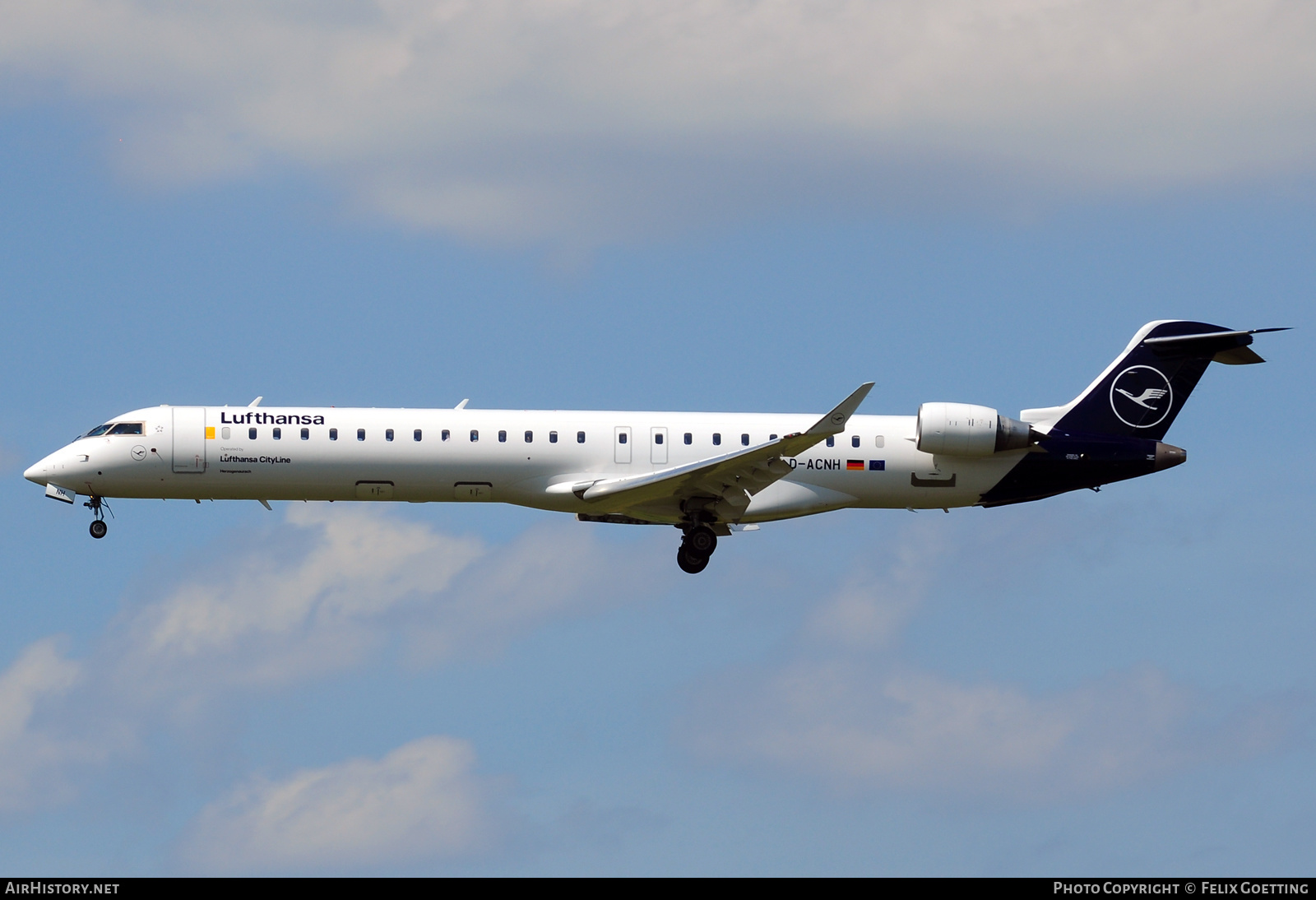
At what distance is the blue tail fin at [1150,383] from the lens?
45.6 m

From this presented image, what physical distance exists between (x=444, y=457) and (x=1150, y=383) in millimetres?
18757

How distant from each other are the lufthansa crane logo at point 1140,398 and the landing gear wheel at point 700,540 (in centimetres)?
1138

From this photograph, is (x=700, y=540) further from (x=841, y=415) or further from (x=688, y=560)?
(x=841, y=415)

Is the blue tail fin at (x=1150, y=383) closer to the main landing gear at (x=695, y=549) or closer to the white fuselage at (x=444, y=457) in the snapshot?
the white fuselage at (x=444, y=457)

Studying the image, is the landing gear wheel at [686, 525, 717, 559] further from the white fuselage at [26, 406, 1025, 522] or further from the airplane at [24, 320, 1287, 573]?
the white fuselage at [26, 406, 1025, 522]

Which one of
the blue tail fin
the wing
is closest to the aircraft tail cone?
the blue tail fin

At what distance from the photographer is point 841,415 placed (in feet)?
128

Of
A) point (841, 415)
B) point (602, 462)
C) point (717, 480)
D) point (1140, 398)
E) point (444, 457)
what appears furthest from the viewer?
point (1140, 398)

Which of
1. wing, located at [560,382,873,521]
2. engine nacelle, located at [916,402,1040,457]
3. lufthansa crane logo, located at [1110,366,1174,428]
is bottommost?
wing, located at [560,382,873,521]

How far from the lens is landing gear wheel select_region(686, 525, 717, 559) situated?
4369 cm

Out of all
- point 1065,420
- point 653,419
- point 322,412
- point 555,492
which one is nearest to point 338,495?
point 322,412

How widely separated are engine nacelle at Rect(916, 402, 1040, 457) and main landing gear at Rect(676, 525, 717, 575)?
5.84 m

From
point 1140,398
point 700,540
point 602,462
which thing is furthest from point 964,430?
point 602,462
